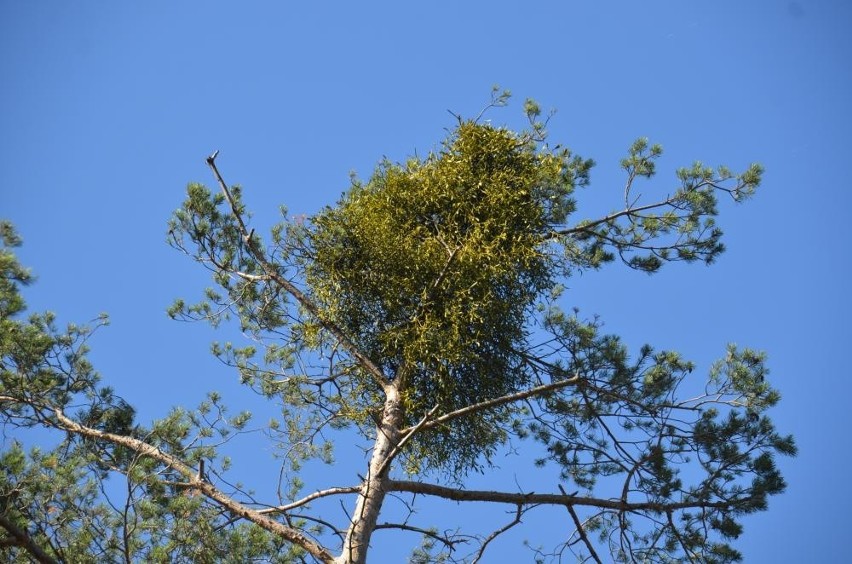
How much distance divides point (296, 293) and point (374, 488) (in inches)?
61.9

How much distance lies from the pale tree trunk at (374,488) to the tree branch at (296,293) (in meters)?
0.20

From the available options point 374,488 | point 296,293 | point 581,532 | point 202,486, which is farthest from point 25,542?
point 581,532

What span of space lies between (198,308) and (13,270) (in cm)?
185

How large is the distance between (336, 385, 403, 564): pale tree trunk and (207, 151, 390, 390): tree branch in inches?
7.8

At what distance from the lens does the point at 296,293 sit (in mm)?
6926

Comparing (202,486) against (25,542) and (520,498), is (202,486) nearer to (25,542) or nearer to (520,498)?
(25,542)

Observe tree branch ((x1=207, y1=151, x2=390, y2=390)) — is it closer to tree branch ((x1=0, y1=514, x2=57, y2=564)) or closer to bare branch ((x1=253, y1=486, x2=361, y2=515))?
bare branch ((x1=253, y1=486, x2=361, y2=515))

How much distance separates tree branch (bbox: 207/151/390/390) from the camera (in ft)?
21.9

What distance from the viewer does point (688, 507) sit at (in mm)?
6426

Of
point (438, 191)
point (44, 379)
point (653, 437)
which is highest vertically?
point (438, 191)

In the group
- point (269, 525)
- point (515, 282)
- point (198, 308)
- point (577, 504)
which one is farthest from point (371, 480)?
point (198, 308)

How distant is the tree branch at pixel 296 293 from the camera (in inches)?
262

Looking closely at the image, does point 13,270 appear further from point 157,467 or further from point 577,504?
point 577,504

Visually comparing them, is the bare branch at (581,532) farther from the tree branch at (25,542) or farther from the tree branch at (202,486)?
the tree branch at (25,542)
